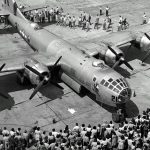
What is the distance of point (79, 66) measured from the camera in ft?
94.6

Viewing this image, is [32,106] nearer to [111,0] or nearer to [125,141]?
[125,141]

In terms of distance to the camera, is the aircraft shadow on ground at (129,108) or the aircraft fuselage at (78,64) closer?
the aircraft fuselage at (78,64)

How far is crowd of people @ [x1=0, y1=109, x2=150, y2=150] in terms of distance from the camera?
2058 cm

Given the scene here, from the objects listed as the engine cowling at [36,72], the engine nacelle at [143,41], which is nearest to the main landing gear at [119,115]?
the engine cowling at [36,72]

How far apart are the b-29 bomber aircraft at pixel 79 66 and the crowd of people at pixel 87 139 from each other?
370 centimetres

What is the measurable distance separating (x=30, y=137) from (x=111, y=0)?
Result: 42740 mm

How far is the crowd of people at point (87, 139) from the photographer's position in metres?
20.6

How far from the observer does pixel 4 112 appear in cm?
2745

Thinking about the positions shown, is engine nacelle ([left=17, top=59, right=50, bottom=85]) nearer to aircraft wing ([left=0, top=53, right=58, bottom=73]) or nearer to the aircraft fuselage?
aircraft wing ([left=0, top=53, right=58, bottom=73])

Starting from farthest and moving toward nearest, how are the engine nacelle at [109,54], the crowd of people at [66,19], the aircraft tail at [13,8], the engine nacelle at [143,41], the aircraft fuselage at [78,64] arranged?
1. the crowd of people at [66,19]
2. the aircraft tail at [13,8]
3. the engine nacelle at [143,41]
4. the engine nacelle at [109,54]
5. the aircraft fuselage at [78,64]

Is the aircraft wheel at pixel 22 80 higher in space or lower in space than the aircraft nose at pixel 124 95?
lower

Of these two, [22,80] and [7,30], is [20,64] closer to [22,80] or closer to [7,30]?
[22,80]

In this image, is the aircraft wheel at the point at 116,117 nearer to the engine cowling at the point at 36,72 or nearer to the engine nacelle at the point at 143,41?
the engine cowling at the point at 36,72

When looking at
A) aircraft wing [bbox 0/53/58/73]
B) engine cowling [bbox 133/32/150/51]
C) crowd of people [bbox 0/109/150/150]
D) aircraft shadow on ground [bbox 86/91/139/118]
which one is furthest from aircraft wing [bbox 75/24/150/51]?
crowd of people [bbox 0/109/150/150]
